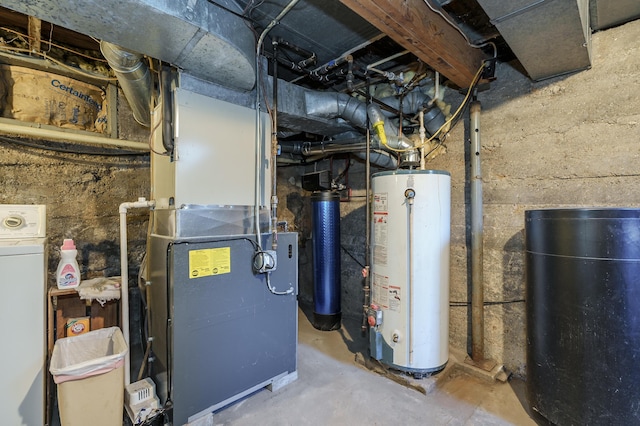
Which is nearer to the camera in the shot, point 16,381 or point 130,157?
point 16,381

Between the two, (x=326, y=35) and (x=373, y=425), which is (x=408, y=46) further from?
(x=373, y=425)

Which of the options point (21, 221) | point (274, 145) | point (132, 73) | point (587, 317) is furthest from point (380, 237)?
point (21, 221)

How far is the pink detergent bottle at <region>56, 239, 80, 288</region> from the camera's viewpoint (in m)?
1.83

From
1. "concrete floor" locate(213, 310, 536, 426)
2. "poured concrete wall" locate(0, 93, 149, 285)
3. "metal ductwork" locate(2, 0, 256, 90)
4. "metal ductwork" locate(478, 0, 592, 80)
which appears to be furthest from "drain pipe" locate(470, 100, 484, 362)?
"poured concrete wall" locate(0, 93, 149, 285)

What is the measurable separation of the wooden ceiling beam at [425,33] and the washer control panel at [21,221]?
208cm

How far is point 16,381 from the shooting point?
1.42 meters

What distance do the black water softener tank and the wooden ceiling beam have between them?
1.07 m

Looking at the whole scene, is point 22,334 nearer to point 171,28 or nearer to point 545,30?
point 171,28

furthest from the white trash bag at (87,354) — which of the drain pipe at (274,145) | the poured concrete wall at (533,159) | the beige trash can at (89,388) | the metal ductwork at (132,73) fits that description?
the poured concrete wall at (533,159)

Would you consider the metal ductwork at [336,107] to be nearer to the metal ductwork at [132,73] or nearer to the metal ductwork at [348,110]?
the metal ductwork at [348,110]

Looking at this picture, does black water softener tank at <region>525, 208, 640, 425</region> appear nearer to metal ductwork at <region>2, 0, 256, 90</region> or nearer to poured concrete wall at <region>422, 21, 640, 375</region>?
poured concrete wall at <region>422, 21, 640, 375</region>

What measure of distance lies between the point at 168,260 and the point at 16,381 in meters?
0.87

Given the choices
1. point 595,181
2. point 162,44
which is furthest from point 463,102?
point 162,44

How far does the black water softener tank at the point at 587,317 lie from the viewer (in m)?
1.38
